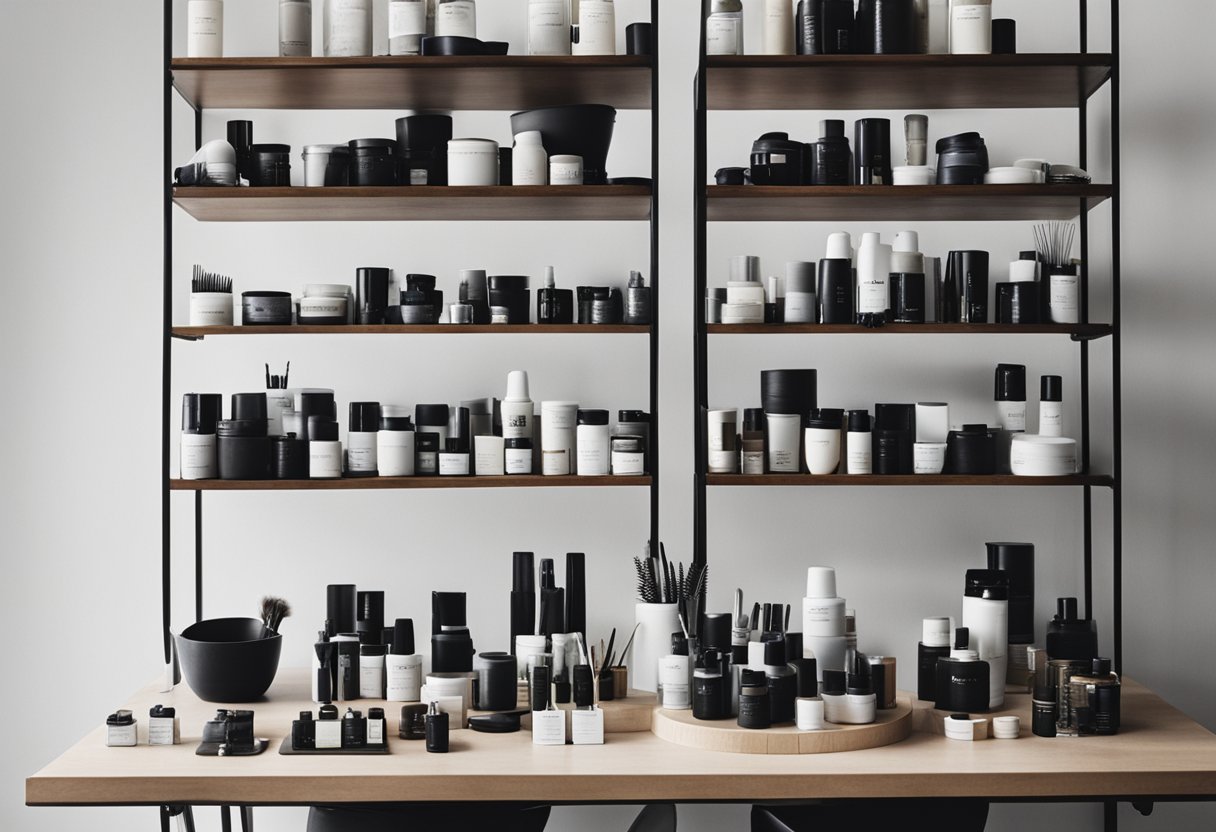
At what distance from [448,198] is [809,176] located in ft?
2.67

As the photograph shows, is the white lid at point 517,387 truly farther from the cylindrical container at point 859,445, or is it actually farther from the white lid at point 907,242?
the white lid at point 907,242

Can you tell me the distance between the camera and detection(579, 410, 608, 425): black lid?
250 centimetres

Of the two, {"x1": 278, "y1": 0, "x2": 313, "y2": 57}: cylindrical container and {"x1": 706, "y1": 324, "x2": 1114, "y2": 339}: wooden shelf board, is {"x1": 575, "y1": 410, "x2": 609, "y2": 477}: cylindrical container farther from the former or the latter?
{"x1": 278, "y1": 0, "x2": 313, "y2": 57}: cylindrical container

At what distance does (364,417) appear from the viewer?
99.1 inches

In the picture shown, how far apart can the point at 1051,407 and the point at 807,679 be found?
34.2 inches

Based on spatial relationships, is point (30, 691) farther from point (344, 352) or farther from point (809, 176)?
point (809, 176)

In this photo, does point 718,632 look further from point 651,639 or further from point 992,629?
point 992,629

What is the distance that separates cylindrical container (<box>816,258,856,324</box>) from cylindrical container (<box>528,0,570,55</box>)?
0.76 metres

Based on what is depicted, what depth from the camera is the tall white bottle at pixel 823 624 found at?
2.33 metres

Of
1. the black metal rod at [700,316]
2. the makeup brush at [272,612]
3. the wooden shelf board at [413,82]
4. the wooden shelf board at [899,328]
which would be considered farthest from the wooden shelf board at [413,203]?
the makeup brush at [272,612]

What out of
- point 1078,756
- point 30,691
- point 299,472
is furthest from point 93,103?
point 1078,756

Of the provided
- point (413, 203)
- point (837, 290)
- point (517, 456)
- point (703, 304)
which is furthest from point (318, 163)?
point (837, 290)

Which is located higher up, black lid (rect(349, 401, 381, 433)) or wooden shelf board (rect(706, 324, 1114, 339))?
wooden shelf board (rect(706, 324, 1114, 339))

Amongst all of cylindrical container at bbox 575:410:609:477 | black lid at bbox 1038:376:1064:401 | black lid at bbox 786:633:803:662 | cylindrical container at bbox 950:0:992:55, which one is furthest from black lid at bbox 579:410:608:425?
cylindrical container at bbox 950:0:992:55
